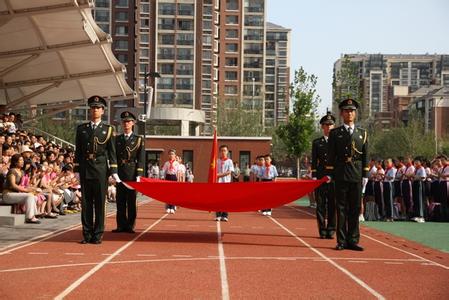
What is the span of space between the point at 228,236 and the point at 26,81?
70.2 feet

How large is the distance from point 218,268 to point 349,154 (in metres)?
3.92

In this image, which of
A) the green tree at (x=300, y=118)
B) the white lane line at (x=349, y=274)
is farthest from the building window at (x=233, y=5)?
the white lane line at (x=349, y=274)

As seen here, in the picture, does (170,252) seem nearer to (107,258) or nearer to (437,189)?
(107,258)

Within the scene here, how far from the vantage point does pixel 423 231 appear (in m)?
17.9

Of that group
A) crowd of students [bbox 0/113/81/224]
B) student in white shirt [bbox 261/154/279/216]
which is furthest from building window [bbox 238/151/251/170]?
student in white shirt [bbox 261/154/279/216]

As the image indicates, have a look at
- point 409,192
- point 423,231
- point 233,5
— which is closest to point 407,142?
point 233,5

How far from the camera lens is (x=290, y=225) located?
18234 mm

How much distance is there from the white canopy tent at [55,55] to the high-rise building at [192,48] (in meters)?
55.7

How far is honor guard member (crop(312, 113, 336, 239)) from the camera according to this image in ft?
47.4

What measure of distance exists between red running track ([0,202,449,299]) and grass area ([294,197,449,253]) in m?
0.90

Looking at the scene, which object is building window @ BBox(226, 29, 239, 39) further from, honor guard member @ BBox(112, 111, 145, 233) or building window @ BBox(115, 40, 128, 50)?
honor guard member @ BBox(112, 111, 145, 233)

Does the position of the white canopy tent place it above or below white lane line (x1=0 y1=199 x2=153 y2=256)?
above

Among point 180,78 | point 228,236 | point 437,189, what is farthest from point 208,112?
point 228,236

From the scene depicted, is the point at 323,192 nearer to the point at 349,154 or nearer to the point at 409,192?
the point at 349,154
